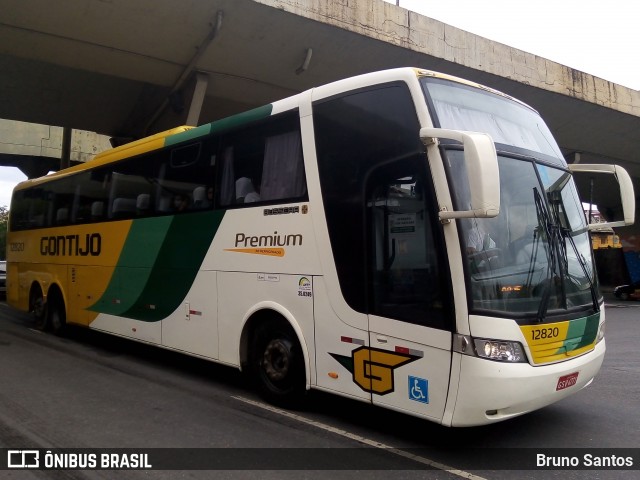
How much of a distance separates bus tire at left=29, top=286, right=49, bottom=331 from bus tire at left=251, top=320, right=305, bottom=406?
7082 mm

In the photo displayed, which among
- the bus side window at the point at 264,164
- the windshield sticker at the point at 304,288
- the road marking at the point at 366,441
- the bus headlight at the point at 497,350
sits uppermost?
the bus side window at the point at 264,164

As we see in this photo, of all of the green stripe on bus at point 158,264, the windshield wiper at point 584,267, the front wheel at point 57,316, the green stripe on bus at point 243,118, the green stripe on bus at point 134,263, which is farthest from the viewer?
the front wheel at point 57,316

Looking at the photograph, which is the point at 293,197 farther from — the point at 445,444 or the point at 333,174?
the point at 445,444

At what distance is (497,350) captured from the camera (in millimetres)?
3928

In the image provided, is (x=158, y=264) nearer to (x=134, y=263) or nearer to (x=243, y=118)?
(x=134, y=263)

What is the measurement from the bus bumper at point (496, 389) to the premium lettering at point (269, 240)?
7.24 ft

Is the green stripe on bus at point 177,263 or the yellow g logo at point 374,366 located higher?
the green stripe on bus at point 177,263

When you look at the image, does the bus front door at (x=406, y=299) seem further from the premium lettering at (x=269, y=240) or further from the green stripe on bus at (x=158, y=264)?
the green stripe on bus at (x=158, y=264)

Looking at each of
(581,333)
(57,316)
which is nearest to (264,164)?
(581,333)

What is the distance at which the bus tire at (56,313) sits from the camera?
34.1 feet

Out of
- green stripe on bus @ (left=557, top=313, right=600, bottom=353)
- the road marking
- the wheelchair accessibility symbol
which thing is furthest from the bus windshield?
the road marking

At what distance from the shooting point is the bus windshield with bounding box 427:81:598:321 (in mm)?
4070

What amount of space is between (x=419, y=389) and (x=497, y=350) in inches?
28.9

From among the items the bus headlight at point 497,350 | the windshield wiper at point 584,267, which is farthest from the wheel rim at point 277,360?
the windshield wiper at point 584,267
